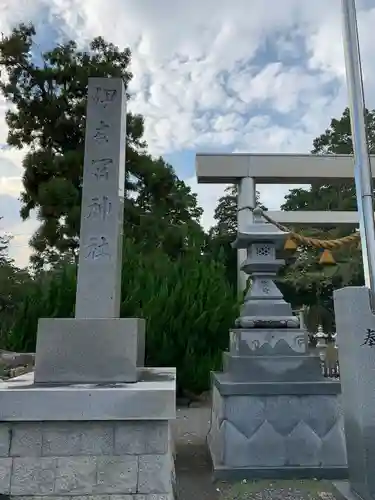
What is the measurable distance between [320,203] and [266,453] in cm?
1707

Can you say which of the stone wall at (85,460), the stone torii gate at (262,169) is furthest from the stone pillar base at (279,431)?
the stone torii gate at (262,169)

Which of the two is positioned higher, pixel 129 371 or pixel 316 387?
pixel 129 371

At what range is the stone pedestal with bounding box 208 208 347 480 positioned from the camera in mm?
3412

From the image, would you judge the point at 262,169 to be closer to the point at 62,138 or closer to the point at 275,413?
the point at 62,138

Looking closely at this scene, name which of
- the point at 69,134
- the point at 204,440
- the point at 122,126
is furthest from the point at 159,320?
the point at 69,134

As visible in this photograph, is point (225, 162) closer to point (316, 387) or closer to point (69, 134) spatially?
point (69, 134)

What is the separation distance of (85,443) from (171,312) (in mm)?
4371

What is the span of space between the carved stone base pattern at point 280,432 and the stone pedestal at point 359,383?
1.50 ft

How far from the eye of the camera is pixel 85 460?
7.52 feet

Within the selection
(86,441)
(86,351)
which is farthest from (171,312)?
(86,441)

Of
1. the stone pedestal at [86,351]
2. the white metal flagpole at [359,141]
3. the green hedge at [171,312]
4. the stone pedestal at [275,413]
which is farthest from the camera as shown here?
the green hedge at [171,312]

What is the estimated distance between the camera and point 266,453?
3.44 meters

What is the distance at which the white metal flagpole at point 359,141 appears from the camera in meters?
3.30

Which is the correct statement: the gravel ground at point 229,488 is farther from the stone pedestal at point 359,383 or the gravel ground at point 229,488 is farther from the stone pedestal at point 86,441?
the stone pedestal at point 86,441
